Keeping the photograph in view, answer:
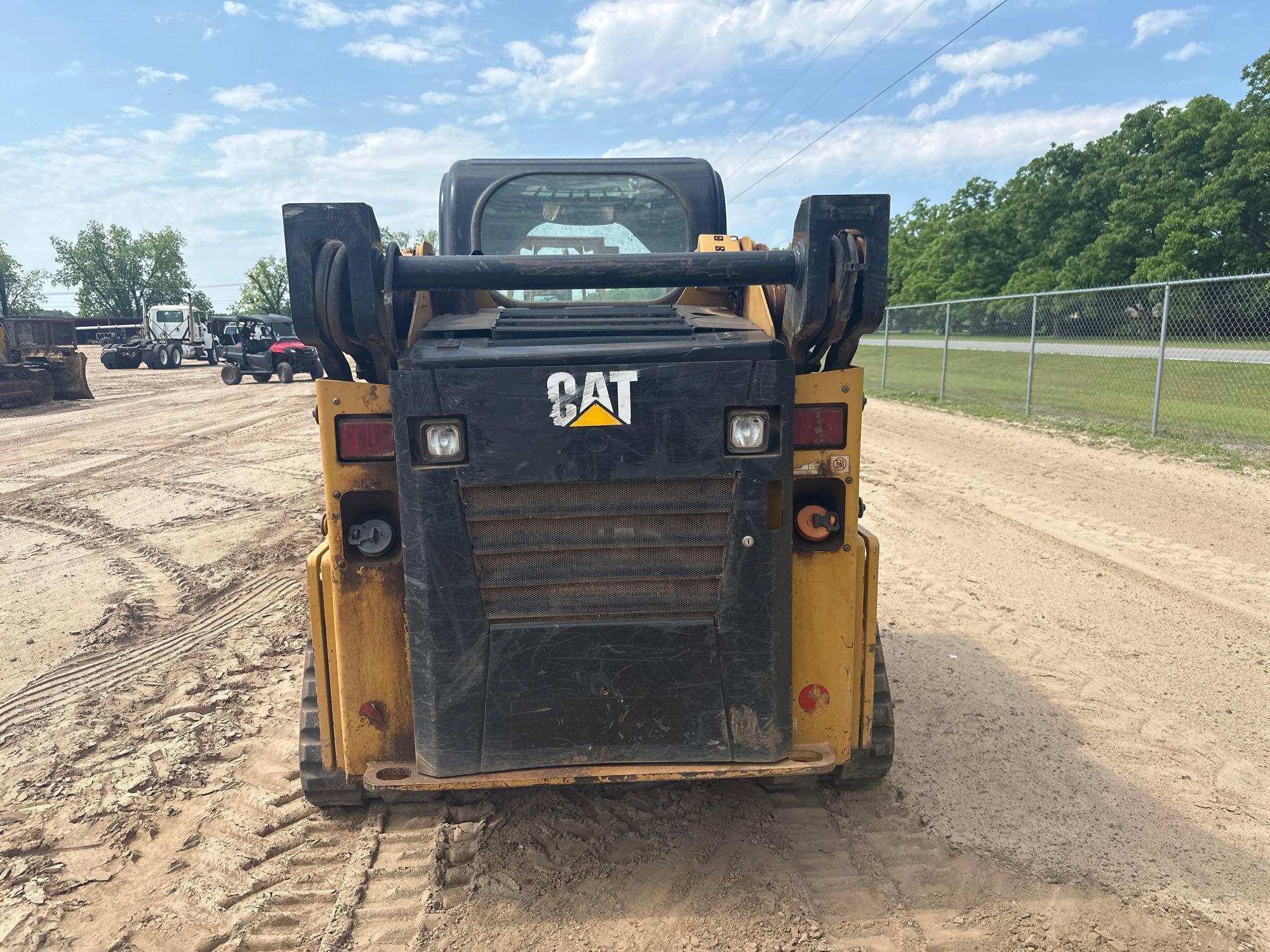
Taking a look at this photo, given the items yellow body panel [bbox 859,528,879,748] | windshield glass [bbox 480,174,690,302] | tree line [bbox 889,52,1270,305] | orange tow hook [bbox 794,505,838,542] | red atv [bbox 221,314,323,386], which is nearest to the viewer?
orange tow hook [bbox 794,505,838,542]

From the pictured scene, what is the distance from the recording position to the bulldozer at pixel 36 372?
57.1 ft

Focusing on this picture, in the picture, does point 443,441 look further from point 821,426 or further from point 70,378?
point 70,378

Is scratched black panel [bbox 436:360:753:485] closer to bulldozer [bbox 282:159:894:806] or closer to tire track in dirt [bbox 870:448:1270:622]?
bulldozer [bbox 282:159:894:806]

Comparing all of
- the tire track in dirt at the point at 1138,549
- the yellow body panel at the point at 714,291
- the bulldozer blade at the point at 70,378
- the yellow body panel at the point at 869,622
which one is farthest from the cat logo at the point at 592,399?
the bulldozer blade at the point at 70,378

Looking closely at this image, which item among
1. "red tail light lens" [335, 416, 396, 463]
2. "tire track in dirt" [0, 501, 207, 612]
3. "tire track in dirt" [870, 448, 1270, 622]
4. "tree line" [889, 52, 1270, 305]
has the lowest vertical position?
"tire track in dirt" [0, 501, 207, 612]

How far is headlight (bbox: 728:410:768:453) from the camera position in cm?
234

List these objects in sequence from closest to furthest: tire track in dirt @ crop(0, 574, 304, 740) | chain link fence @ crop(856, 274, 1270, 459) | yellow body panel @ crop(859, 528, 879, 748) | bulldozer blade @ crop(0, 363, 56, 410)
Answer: yellow body panel @ crop(859, 528, 879, 748)
tire track in dirt @ crop(0, 574, 304, 740)
chain link fence @ crop(856, 274, 1270, 459)
bulldozer blade @ crop(0, 363, 56, 410)

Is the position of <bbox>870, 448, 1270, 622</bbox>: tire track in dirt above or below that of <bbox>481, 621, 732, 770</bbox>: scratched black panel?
below

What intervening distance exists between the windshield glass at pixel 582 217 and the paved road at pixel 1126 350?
9730 mm

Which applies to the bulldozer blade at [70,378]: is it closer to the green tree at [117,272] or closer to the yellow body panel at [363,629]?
the yellow body panel at [363,629]

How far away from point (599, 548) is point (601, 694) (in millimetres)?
434

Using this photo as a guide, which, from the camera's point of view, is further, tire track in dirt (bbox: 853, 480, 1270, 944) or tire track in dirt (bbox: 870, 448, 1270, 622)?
tire track in dirt (bbox: 870, 448, 1270, 622)

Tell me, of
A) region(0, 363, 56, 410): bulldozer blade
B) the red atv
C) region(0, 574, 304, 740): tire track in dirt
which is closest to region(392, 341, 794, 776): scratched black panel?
region(0, 574, 304, 740): tire track in dirt

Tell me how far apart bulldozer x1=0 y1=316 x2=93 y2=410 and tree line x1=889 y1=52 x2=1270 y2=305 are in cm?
3899
